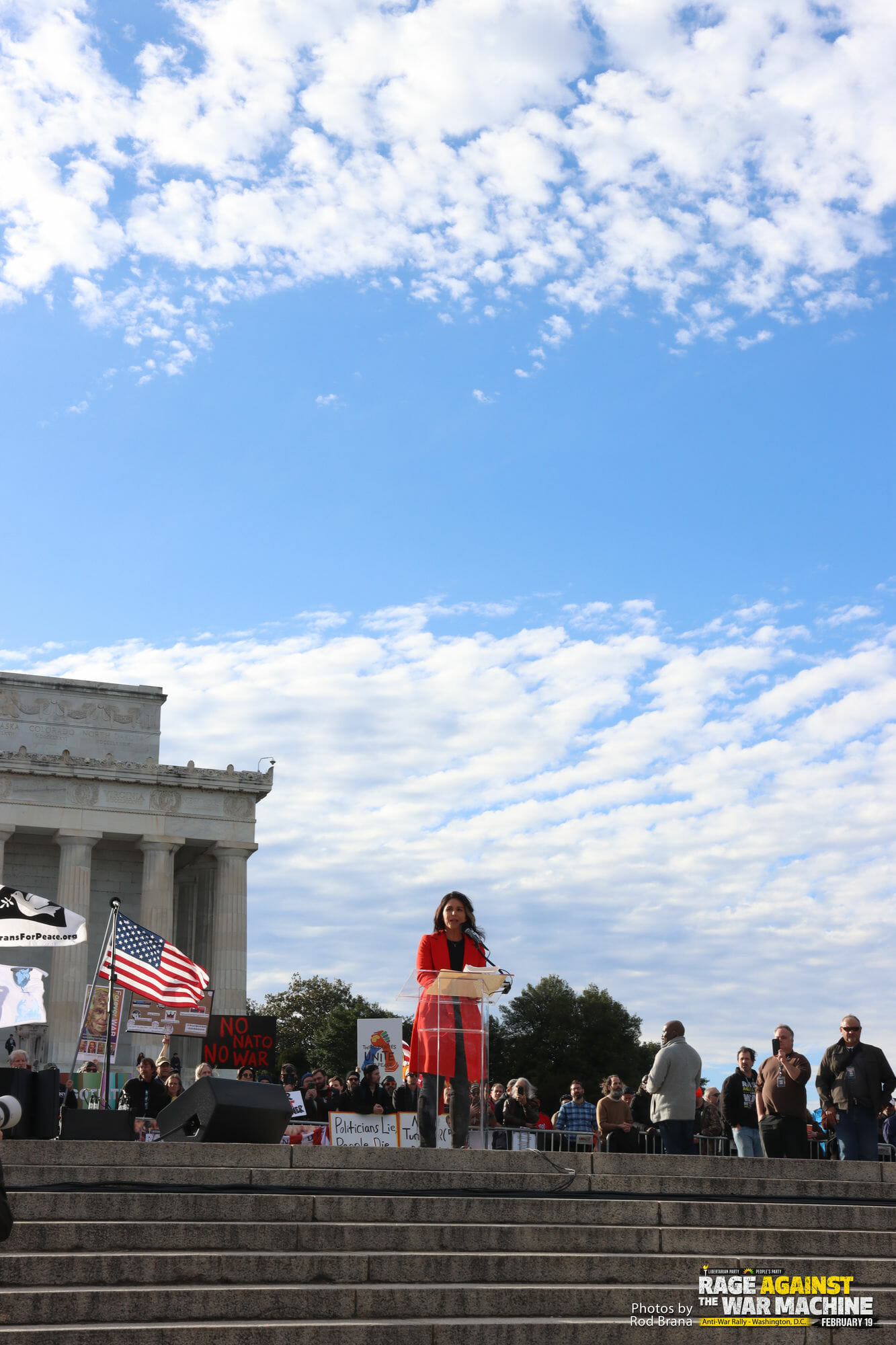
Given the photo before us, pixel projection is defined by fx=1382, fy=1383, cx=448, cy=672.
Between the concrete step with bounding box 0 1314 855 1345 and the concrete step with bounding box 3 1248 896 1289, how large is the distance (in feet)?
1.56

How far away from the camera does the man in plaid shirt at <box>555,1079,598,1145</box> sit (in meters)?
18.4

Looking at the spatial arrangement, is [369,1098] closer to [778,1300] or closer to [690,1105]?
[690,1105]

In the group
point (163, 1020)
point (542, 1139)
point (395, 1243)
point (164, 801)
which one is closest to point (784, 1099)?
point (542, 1139)

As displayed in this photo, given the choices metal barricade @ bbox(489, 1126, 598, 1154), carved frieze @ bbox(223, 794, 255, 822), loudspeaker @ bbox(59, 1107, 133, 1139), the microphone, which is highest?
carved frieze @ bbox(223, 794, 255, 822)

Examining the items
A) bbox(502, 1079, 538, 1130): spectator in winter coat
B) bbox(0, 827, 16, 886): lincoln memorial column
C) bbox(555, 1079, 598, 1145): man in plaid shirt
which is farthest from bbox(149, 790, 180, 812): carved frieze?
bbox(555, 1079, 598, 1145): man in plaid shirt

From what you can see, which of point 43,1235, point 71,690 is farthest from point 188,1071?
point 43,1235

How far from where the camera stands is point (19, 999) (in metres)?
18.2

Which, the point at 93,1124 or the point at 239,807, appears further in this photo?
the point at 239,807

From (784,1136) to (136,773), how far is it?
130ft

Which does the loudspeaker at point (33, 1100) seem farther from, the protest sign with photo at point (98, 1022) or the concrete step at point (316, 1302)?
the protest sign with photo at point (98, 1022)

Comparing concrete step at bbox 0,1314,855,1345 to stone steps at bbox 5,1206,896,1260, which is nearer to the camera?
concrete step at bbox 0,1314,855,1345

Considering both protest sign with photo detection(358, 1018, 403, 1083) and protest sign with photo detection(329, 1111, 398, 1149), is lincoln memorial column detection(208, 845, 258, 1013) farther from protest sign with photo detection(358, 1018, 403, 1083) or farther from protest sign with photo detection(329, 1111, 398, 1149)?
protest sign with photo detection(329, 1111, 398, 1149)

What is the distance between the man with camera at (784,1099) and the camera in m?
14.7

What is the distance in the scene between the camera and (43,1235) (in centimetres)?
865
